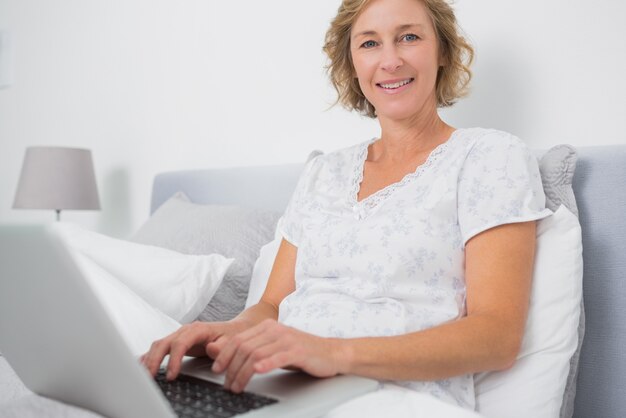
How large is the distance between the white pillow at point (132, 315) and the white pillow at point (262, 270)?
279mm

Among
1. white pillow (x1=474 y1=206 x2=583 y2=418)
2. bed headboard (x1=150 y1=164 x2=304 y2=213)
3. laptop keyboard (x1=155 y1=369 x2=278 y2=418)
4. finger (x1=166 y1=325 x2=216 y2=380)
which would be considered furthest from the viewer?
bed headboard (x1=150 y1=164 x2=304 y2=213)

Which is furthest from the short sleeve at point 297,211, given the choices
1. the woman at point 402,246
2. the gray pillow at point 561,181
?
the gray pillow at point 561,181

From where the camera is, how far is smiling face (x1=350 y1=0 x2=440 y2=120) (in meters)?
1.20

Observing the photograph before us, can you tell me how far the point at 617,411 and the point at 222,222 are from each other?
41.4 inches

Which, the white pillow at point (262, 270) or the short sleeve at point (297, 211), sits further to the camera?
the white pillow at point (262, 270)

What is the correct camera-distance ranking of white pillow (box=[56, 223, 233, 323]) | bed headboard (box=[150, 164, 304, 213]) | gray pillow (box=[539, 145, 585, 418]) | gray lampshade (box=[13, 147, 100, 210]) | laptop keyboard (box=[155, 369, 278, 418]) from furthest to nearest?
gray lampshade (box=[13, 147, 100, 210])
bed headboard (box=[150, 164, 304, 213])
white pillow (box=[56, 223, 233, 323])
gray pillow (box=[539, 145, 585, 418])
laptop keyboard (box=[155, 369, 278, 418])

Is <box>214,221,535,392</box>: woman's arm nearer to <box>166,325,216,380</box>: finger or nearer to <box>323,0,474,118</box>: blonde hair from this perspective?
<box>166,325,216,380</box>: finger

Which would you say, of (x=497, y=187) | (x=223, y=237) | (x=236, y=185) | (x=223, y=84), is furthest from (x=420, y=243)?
→ (x=223, y=84)

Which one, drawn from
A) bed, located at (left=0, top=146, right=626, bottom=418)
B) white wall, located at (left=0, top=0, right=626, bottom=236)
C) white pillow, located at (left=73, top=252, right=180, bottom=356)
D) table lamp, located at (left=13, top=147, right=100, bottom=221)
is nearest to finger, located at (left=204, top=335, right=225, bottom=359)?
white pillow, located at (left=73, top=252, right=180, bottom=356)

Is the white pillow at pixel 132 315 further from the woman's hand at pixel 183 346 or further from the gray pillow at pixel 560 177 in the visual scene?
the gray pillow at pixel 560 177

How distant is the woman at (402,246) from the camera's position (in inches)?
32.7

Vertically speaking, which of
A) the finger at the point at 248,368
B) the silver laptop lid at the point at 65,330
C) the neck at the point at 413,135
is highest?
the neck at the point at 413,135

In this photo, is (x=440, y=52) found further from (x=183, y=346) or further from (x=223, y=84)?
(x=223, y=84)

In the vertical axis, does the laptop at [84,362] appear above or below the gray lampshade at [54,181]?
above
